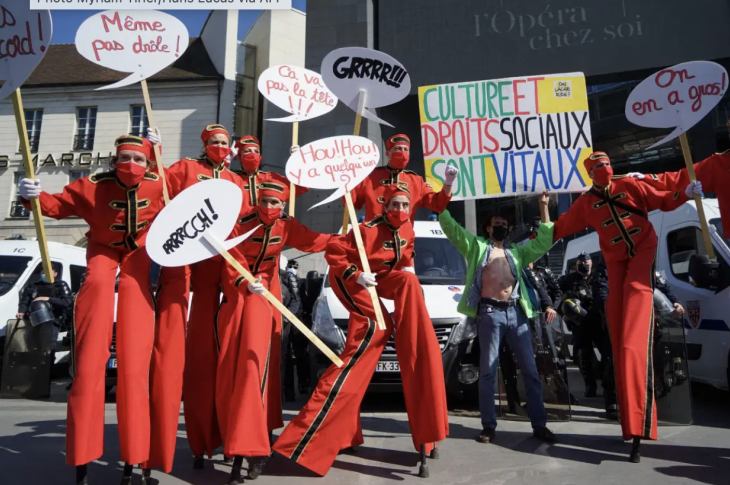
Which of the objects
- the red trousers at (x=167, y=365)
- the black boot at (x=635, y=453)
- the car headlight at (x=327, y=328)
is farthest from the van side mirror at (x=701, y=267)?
the red trousers at (x=167, y=365)

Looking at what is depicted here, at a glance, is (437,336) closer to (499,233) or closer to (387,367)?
(387,367)

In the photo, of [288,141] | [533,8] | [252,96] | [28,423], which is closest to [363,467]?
[28,423]

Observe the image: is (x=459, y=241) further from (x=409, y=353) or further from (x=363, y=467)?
(x=363, y=467)

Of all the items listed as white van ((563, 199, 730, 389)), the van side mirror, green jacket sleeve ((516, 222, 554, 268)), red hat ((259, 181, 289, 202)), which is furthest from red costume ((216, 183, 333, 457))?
white van ((563, 199, 730, 389))

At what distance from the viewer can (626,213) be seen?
4691mm

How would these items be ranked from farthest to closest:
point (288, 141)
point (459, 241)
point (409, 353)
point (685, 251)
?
point (288, 141), point (685, 251), point (459, 241), point (409, 353)

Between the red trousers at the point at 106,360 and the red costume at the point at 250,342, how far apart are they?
49 cm

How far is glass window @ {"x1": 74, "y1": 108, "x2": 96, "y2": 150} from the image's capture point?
92.1 ft

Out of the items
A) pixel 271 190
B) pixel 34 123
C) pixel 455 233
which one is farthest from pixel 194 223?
pixel 34 123

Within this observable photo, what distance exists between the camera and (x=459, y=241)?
532cm

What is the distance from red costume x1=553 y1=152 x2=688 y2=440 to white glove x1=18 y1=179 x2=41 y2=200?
13.1 feet

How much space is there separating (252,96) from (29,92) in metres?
10.2

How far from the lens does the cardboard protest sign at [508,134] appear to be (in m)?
6.05

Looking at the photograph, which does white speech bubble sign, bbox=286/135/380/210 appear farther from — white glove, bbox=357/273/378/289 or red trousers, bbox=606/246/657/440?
red trousers, bbox=606/246/657/440
